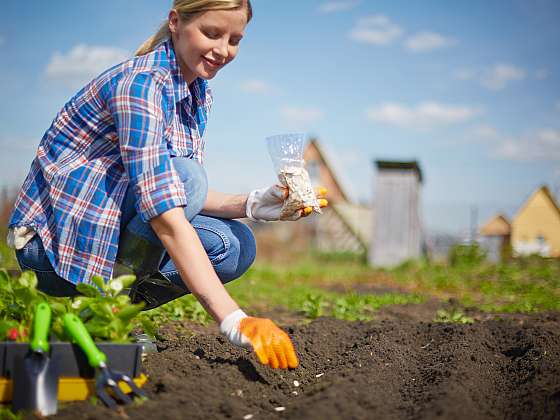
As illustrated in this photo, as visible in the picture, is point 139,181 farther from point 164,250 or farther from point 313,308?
point 313,308

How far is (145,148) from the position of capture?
2.26 m

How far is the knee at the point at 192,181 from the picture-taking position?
2607mm

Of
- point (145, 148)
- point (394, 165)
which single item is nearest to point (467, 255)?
point (394, 165)

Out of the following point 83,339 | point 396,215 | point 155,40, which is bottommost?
point 83,339

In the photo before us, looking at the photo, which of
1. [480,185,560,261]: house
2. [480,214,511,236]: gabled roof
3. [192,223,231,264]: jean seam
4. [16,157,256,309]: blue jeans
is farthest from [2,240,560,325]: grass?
[480,214,511,236]: gabled roof

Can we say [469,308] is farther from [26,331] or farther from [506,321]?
[26,331]

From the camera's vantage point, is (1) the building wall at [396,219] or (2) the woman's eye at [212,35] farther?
(1) the building wall at [396,219]

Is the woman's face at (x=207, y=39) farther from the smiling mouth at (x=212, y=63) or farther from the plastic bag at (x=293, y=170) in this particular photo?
the plastic bag at (x=293, y=170)

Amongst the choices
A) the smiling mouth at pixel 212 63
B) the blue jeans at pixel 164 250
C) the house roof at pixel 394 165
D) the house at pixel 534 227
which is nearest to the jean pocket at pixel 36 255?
the blue jeans at pixel 164 250

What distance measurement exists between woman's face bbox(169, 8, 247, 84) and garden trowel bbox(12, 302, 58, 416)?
1.12 meters

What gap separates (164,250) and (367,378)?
942 mm

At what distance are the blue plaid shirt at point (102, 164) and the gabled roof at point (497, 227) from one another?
33.6 feet

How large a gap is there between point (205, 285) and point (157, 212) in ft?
0.96

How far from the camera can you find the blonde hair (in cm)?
243
